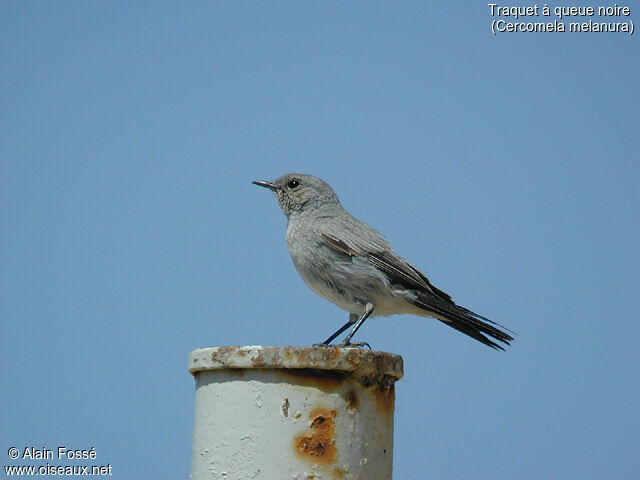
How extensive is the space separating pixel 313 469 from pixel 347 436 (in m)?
0.25

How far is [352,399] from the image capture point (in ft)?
13.5

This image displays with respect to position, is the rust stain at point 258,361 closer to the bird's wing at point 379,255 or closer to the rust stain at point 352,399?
the rust stain at point 352,399

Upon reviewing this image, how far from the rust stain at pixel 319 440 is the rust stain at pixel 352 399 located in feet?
0.30

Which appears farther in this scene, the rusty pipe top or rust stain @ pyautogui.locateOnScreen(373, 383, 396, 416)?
rust stain @ pyautogui.locateOnScreen(373, 383, 396, 416)

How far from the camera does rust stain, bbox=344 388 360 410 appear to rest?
161 inches

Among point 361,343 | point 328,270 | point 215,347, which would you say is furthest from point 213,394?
point 328,270

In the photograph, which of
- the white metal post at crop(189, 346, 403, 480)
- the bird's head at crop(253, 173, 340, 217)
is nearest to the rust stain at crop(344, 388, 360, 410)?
the white metal post at crop(189, 346, 403, 480)

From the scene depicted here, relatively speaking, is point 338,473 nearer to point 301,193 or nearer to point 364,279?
point 364,279

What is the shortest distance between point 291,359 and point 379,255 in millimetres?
3103

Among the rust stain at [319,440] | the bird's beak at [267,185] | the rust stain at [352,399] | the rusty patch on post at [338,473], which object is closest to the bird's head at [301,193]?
the bird's beak at [267,185]

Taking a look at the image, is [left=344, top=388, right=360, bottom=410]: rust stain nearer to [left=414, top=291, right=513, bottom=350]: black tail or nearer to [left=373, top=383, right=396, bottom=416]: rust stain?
[left=373, top=383, right=396, bottom=416]: rust stain

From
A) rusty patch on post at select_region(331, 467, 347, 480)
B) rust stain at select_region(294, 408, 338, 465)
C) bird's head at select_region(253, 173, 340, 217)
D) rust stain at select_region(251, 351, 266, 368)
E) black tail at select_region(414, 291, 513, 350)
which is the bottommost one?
rusty patch on post at select_region(331, 467, 347, 480)

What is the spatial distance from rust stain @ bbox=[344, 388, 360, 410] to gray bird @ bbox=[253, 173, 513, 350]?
2.42m

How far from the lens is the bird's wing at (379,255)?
272 inches
